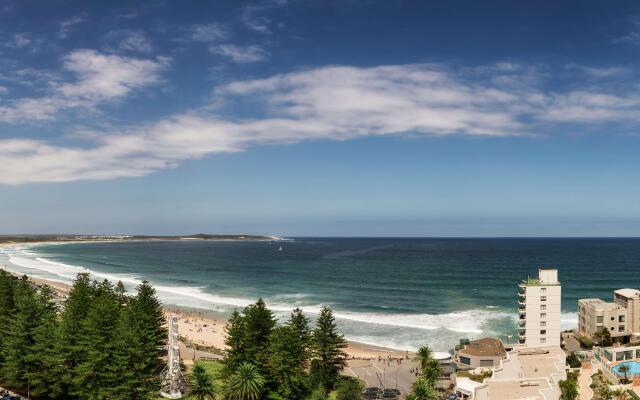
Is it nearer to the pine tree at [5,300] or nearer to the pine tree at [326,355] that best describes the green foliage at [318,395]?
the pine tree at [326,355]

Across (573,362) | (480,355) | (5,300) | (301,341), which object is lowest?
(573,362)

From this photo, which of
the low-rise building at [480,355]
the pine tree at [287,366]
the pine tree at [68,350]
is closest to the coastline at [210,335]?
the low-rise building at [480,355]

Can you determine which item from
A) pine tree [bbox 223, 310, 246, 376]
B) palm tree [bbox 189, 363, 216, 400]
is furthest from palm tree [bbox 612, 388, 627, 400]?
palm tree [bbox 189, 363, 216, 400]

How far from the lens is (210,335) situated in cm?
7306

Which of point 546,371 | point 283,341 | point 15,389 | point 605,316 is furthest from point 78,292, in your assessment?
point 605,316

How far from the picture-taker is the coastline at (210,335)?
61656 mm

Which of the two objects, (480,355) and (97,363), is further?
(480,355)

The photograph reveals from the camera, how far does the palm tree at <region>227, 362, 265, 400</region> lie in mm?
42250

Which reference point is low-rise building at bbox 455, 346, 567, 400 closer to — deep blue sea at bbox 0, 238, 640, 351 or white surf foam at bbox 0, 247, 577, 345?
deep blue sea at bbox 0, 238, 640, 351

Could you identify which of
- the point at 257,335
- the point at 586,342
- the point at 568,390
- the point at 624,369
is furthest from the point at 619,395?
the point at 257,335

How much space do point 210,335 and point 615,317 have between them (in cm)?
5486

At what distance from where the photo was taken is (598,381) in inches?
1849

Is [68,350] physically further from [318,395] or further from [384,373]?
[384,373]

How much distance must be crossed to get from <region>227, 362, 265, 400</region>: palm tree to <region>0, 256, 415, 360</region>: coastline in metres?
17.8
